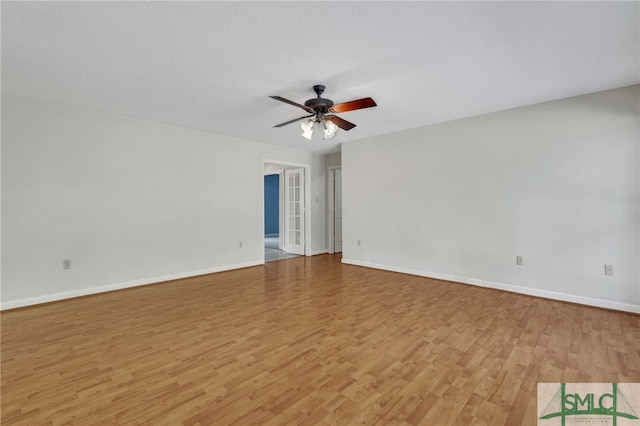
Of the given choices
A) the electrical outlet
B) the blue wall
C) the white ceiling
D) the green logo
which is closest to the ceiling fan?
the white ceiling

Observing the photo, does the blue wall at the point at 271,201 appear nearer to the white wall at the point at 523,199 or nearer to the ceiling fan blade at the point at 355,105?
the white wall at the point at 523,199

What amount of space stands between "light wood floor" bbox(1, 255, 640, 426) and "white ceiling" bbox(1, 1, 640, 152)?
2463 mm

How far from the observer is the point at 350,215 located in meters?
5.84

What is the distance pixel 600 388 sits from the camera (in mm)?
1843

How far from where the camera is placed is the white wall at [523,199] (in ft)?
10.5

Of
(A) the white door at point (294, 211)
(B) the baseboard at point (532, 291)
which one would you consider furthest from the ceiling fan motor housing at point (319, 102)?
(A) the white door at point (294, 211)

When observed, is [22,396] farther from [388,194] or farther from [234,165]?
[388,194]

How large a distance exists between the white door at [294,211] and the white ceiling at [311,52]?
3.11 meters

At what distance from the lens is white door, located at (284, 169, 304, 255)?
6.77 metres

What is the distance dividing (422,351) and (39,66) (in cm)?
421

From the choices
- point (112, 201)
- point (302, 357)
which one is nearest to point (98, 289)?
point (112, 201)

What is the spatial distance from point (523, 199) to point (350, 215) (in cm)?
294

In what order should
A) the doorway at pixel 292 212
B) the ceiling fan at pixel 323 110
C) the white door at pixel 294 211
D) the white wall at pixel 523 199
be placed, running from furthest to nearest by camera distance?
the white door at pixel 294 211 < the doorway at pixel 292 212 < the white wall at pixel 523 199 < the ceiling fan at pixel 323 110

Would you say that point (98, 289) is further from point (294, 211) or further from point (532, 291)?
point (532, 291)
